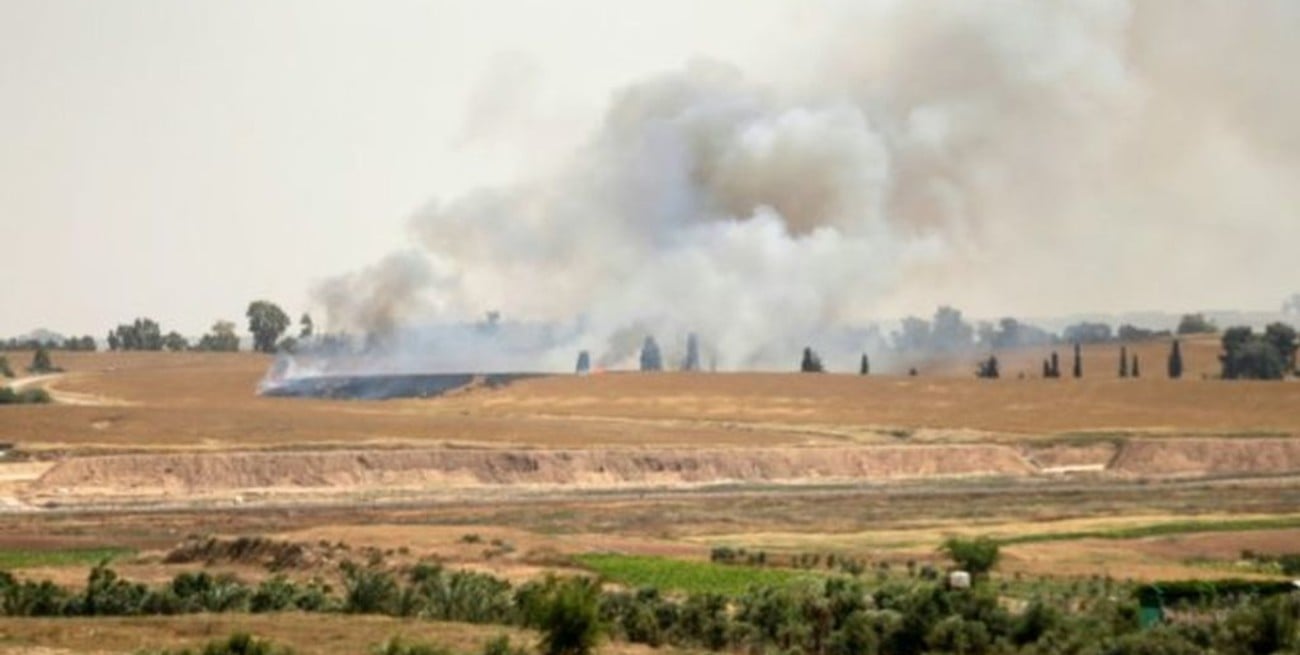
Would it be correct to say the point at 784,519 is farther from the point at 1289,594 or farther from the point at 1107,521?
the point at 1289,594

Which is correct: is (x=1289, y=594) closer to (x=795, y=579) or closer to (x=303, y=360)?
(x=795, y=579)

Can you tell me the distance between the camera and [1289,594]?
36.0 metres

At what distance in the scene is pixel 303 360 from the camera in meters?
142

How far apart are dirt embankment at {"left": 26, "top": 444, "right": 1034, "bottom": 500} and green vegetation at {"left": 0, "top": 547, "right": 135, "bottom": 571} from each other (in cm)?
2244

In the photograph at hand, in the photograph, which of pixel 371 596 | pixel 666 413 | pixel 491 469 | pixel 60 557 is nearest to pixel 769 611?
pixel 371 596

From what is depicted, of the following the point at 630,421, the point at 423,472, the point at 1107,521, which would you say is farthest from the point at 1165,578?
the point at 630,421

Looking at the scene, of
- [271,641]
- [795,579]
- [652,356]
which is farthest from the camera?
[652,356]

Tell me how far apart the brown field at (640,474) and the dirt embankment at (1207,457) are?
14 cm

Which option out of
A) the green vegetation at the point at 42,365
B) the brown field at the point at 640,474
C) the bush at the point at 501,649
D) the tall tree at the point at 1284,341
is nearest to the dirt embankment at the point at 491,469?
the brown field at the point at 640,474

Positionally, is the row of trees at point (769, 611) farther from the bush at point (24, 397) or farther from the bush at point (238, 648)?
the bush at point (24, 397)

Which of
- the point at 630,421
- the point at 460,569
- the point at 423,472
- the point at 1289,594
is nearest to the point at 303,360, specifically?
the point at 630,421

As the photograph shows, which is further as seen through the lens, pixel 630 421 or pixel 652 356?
pixel 652 356

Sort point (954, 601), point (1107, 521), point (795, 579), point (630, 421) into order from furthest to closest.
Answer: point (630, 421) < point (1107, 521) < point (795, 579) < point (954, 601)

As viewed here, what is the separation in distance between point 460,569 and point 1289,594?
18051 millimetres
